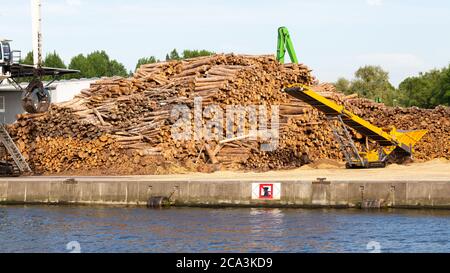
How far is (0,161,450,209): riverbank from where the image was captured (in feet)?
124

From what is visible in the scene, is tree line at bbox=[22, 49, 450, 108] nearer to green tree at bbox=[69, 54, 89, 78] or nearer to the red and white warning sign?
green tree at bbox=[69, 54, 89, 78]

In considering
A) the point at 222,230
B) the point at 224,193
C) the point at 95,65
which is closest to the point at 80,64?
the point at 95,65

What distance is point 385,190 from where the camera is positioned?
125 feet

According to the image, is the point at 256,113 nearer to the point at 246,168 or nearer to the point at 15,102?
the point at 246,168

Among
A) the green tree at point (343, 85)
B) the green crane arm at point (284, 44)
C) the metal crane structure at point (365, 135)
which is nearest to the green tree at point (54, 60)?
the green tree at point (343, 85)

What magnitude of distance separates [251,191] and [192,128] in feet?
32.1

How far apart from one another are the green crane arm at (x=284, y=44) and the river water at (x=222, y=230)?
26549mm

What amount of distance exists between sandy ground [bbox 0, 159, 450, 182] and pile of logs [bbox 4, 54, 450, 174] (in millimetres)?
1396

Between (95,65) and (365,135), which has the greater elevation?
(95,65)

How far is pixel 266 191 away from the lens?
39531mm

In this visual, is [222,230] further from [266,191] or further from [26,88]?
[26,88]
